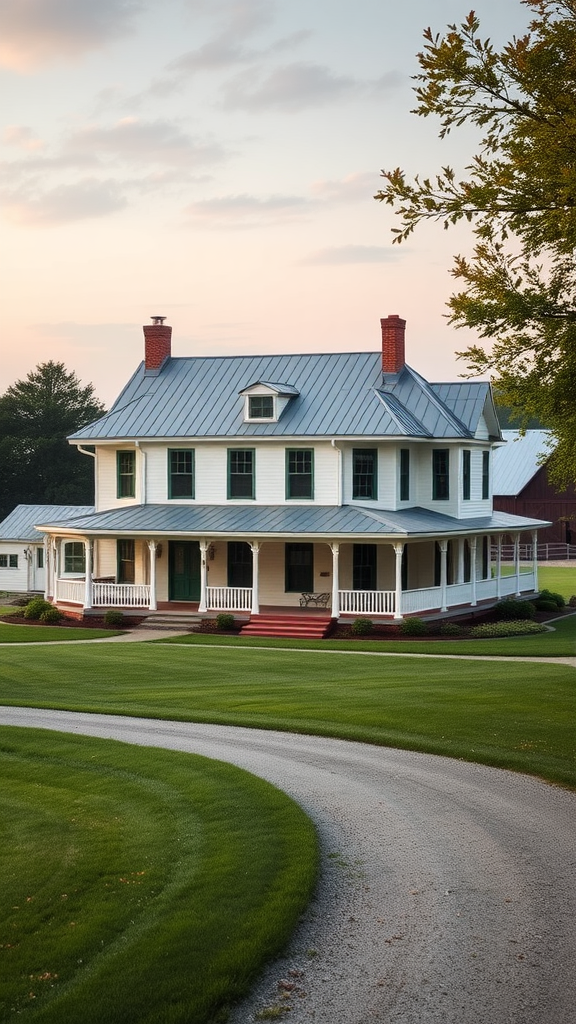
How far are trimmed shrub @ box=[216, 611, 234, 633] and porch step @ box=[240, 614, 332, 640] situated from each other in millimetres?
444

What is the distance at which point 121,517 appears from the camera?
38.5 meters

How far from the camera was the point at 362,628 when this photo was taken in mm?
34000

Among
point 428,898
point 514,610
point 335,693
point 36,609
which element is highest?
point 36,609

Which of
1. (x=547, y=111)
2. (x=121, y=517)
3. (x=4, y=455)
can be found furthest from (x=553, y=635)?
(x=4, y=455)

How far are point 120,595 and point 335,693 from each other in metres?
17.4

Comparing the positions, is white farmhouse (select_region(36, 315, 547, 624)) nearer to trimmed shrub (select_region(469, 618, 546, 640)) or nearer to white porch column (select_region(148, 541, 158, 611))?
white porch column (select_region(148, 541, 158, 611))

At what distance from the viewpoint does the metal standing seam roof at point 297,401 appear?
38312 millimetres

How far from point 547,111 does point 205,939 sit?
1024 centimetres

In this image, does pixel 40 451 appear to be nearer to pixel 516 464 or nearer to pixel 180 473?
pixel 516 464

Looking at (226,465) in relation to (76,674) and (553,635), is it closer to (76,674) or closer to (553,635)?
(553,635)

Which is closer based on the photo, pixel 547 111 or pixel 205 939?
pixel 205 939

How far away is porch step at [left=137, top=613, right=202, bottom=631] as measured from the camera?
36094 mm

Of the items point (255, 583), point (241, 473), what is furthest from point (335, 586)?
point (241, 473)

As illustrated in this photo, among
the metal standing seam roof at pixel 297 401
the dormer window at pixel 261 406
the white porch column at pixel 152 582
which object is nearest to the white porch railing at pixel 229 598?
the white porch column at pixel 152 582
